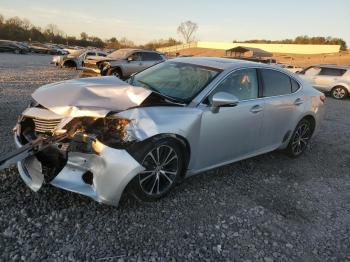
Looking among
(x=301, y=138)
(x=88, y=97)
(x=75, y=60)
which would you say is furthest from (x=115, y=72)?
(x=88, y=97)

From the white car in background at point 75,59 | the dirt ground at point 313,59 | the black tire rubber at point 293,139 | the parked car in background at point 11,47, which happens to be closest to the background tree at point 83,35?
the dirt ground at point 313,59

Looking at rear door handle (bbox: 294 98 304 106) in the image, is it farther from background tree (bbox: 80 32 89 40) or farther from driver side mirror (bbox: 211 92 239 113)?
background tree (bbox: 80 32 89 40)

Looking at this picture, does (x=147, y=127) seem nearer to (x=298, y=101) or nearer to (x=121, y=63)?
(x=298, y=101)

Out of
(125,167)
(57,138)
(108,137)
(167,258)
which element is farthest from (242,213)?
(57,138)

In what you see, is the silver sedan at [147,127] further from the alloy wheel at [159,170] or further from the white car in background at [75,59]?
the white car in background at [75,59]

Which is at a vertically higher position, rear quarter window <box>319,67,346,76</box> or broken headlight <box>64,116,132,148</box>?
broken headlight <box>64,116,132,148</box>

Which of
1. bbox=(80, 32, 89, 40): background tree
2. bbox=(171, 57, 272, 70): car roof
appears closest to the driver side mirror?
bbox=(171, 57, 272, 70): car roof

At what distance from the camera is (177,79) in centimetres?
456

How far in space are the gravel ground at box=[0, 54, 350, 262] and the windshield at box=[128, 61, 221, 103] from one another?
45.2 inches

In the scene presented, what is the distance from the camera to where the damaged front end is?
326 centimetres

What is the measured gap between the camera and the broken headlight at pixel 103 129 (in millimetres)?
3299

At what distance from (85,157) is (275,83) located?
312 centimetres

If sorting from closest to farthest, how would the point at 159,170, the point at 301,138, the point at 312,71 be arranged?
the point at 159,170
the point at 301,138
the point at 312,71

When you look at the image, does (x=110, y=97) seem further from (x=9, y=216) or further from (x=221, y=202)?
(x=221, y=202)
